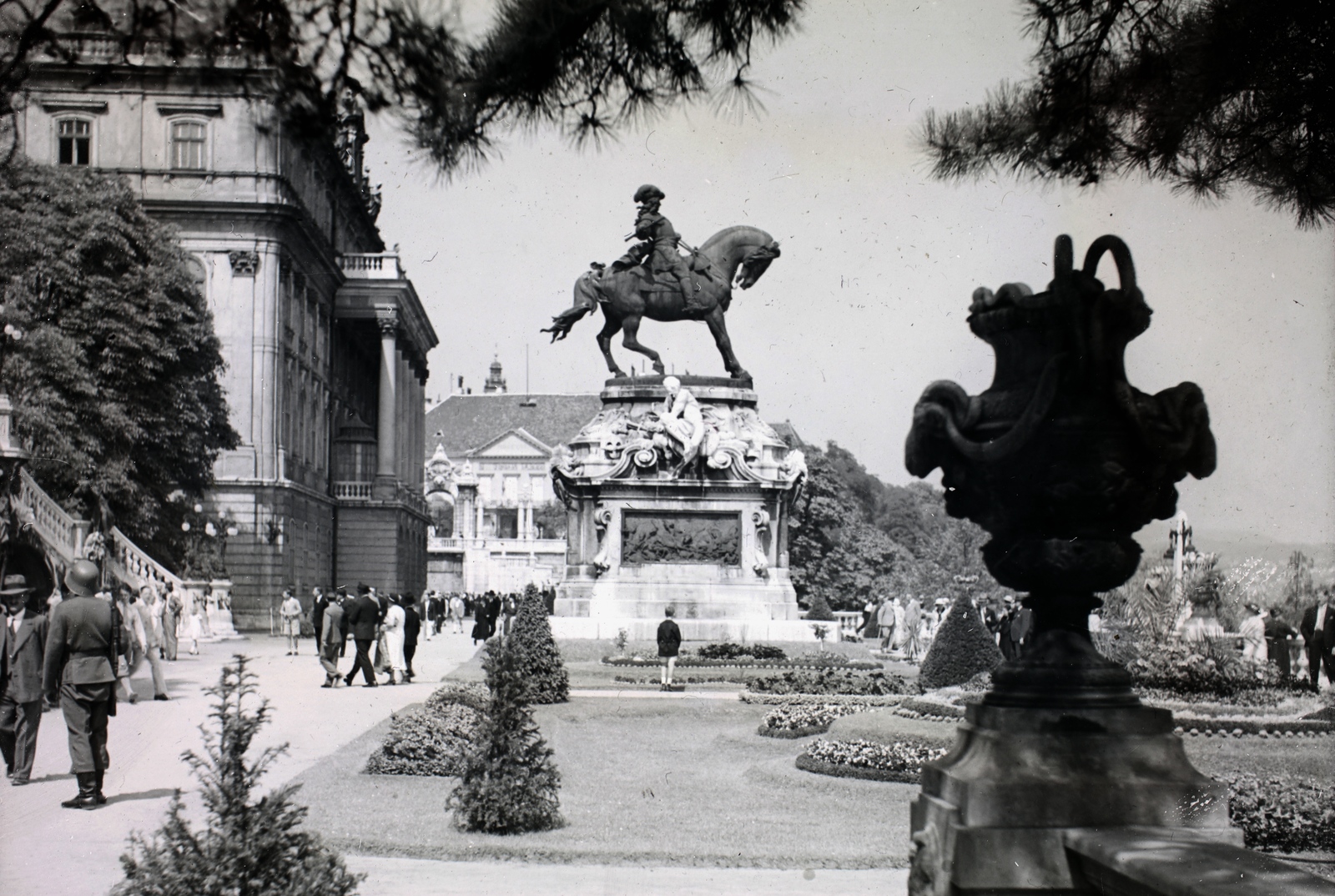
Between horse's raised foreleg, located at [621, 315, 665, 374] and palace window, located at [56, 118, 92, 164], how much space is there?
83.1 ft

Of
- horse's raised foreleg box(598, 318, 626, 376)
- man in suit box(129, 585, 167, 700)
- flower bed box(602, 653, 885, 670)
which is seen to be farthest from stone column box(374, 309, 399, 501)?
man in suit box(129, 585, 167, 700)

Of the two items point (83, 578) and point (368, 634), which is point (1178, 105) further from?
point (368, 634)

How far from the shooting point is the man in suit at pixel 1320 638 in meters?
22.8

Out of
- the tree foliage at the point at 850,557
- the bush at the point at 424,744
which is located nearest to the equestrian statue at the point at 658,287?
the bush at the point at 424,744

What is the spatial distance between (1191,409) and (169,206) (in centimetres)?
5284

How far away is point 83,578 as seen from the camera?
11531 mm

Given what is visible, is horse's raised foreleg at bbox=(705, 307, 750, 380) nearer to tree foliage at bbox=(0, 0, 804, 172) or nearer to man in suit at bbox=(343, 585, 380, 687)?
man in suit at bbox=(343, 585, 380, 687)

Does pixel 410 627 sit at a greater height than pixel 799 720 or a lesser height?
greater

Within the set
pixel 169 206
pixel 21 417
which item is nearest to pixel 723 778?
pixel 21 417

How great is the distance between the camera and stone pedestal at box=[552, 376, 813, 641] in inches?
1292

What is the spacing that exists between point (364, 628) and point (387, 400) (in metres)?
51.4

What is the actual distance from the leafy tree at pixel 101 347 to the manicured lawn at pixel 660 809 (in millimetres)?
23581

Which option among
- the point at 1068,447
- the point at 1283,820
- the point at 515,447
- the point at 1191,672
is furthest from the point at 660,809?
the point at 515,447

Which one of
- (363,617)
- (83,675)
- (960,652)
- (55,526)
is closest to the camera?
(83,675)
